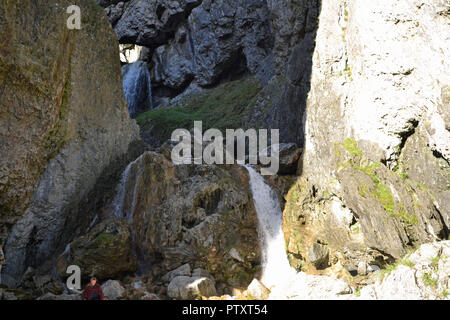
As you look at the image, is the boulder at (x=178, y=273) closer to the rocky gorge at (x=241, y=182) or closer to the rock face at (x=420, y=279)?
the rocky gorge at (x=241, y=182)

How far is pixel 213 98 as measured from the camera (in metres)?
43.0

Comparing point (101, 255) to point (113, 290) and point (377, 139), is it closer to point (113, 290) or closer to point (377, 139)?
point (113, 290)

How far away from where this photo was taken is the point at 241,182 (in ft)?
67.8

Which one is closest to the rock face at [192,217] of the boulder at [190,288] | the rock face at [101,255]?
the rock face at [101,255]

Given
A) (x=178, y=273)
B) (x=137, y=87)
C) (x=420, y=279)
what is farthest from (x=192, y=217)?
(x=137, y=87)

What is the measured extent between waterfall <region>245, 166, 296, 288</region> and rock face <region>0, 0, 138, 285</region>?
8.33 m

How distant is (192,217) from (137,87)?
1314 inches

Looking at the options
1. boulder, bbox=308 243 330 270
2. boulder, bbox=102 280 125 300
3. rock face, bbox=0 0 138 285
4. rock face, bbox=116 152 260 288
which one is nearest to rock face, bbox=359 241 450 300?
boulder, bbox=308 243 330 270

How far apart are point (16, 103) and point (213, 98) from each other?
90.9 feet

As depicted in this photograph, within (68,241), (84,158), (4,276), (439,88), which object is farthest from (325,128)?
(4,276)

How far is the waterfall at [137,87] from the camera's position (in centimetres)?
4787

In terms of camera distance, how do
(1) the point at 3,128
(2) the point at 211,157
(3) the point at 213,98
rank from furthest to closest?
(3) the point at 213,98
(2) the point at 211,157
(1) the point at 3,128

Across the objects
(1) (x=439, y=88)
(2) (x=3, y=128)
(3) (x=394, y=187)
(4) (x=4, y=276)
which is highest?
(1) (x=439, y=88)
